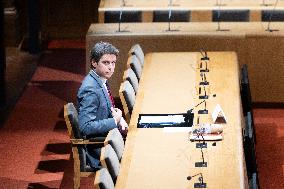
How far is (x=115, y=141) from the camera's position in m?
6.49

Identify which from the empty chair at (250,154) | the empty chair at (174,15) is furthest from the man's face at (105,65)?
the empty chair at (174,15)

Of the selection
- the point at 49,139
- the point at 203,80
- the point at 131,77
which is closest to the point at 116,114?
the point at 131,77

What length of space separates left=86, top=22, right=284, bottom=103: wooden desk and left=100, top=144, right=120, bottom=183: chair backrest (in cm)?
392

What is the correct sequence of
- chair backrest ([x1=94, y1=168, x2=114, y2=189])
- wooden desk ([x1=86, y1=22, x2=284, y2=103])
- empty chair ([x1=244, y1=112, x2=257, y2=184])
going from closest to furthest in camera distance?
1. chair backrest ([x1=94, y1=168, x2=114, y2=189])
2. empty chair ([x1=244, y1=112, x2=257, y2=184])
3. wooden desk ([x1=86, y1=22, x2=284, y2=103])

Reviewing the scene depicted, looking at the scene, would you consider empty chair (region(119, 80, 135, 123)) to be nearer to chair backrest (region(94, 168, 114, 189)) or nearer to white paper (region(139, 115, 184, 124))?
white paper (region(139, 115, 184, 124))

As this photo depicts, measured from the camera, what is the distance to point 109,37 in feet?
33.1

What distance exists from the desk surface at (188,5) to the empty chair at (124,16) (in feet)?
0.19

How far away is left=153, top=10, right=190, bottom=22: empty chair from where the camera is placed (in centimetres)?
1161

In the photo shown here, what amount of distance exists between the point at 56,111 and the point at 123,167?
13.3ft

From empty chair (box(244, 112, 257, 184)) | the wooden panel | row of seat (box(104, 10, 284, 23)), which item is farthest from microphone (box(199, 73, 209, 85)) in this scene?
the wooden panel

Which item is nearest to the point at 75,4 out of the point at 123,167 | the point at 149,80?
the point at 149,80

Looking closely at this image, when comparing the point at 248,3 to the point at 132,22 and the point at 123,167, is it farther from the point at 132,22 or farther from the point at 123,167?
the point at 123,167

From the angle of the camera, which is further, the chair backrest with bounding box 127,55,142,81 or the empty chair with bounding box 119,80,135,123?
the chair backrest with bounding box 127,55,142,81

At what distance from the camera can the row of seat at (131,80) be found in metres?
7.71
